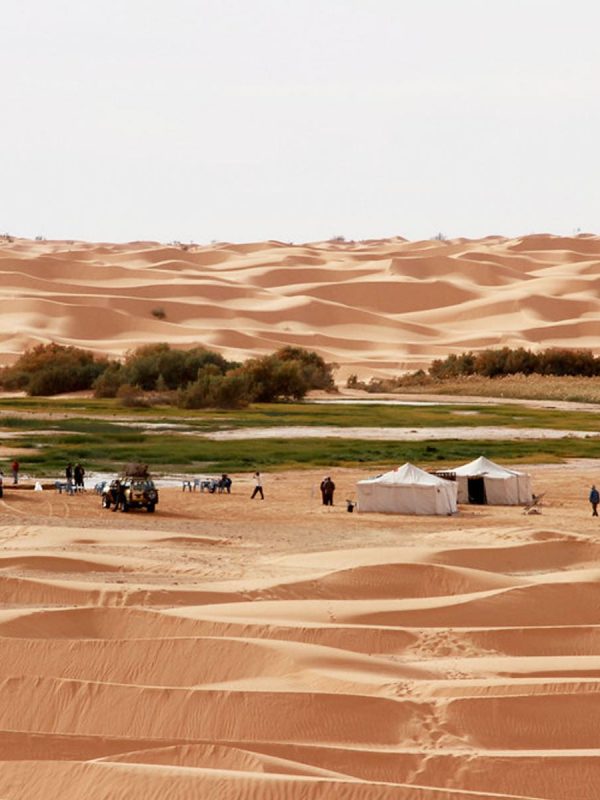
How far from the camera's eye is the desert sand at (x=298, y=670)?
38.1ft

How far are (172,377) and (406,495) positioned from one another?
39.2 m

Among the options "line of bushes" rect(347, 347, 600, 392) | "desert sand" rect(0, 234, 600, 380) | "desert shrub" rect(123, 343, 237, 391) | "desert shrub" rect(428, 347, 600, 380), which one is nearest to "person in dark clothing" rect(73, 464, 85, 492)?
"desert shrub" rect(123, 343, 237, 391)

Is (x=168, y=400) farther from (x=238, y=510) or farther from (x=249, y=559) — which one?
(x=249, y=559)

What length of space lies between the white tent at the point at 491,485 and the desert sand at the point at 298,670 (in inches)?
298

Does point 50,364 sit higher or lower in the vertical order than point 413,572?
higher

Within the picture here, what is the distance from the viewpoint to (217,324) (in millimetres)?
105312

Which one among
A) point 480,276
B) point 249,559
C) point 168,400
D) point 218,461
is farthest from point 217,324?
point 249,559

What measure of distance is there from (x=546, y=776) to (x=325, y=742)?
1.75 meters

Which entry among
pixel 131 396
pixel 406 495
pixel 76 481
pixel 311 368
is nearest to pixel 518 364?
pixel 311 368

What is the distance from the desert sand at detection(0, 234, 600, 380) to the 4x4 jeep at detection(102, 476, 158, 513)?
52129mm

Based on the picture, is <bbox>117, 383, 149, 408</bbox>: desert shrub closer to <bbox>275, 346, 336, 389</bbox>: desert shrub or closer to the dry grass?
Answer: <bbox>275, 346, 336, 389</bbox>: desert shrub

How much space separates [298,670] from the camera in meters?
14.4

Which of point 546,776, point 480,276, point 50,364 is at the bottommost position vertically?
point 546,776

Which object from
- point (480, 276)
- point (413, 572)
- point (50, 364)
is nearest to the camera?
point (413, 572)
